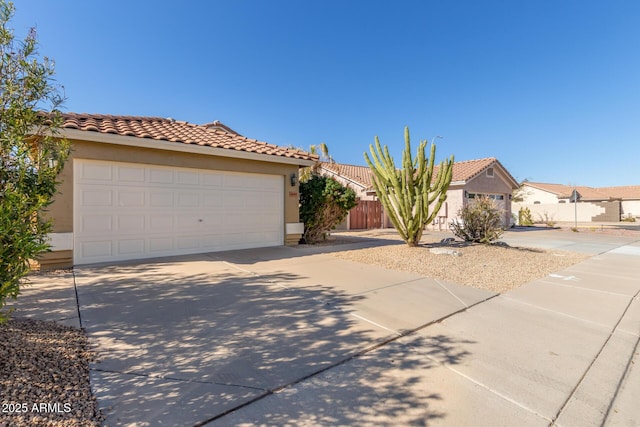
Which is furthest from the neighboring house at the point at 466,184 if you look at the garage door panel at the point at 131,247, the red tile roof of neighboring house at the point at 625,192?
the red tile roof of neighboring house at the point at 625,192

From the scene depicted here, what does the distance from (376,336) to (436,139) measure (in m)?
8.35

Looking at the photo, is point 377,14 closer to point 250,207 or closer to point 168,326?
point 250,207

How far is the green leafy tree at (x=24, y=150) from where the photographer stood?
7.93ft

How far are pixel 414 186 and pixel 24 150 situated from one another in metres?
9.08

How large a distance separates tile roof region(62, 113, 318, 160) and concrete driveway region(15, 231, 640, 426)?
3.71 meters

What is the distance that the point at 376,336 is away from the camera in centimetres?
359

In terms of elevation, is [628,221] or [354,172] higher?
[354,172]

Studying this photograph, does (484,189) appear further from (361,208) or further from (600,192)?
(600,192)

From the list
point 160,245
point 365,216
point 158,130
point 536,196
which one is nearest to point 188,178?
point 158,130

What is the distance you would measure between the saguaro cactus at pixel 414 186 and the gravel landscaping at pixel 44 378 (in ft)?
28.0

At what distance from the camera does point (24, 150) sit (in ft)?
8.89

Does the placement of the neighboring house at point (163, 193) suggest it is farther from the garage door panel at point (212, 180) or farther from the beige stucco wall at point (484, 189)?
the beige stucco wall at point (484, 189)

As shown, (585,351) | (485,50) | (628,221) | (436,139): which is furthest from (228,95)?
(628,221)

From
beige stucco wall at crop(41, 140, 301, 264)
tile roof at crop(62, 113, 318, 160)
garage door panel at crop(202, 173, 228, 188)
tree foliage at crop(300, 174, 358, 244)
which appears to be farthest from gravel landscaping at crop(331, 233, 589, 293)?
tile roof at crop(62, 113, 318, 160)
